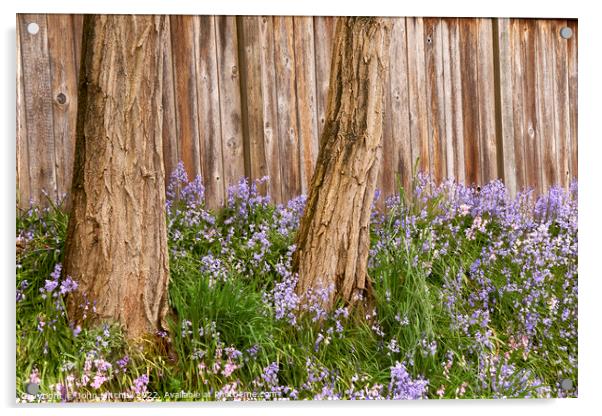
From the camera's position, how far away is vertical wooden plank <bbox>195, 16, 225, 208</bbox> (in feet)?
10.0

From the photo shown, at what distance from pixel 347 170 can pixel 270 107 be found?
0.40 meters

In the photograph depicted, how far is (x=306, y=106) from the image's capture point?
10.2 feet

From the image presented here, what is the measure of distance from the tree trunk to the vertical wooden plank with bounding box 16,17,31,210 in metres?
0.19

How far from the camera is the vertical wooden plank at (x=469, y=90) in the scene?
3182mm

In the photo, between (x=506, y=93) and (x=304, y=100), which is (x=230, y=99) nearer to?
(x=304, y=100)

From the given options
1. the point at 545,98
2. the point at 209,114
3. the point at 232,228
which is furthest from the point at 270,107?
the point at 545,98

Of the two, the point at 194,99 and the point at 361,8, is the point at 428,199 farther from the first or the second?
the point at 194,99

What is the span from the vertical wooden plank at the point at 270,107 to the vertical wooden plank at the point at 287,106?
0.02 metres

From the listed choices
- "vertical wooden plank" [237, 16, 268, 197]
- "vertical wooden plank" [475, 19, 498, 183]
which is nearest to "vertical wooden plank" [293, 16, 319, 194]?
"vertical wooden plank" [237, 16, 268, 197]

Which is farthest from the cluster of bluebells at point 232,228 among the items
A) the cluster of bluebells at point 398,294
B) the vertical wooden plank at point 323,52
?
the vertical wooden plank at point 323,52

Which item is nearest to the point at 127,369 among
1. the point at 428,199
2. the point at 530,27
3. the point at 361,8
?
the point at 428,199

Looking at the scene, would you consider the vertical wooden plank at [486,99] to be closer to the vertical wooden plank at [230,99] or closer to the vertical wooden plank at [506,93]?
the vertical wooden plank at [506,93]

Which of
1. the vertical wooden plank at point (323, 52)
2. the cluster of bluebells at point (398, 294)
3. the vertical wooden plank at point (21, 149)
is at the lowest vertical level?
the cluster of bluebells at point (398, 294)

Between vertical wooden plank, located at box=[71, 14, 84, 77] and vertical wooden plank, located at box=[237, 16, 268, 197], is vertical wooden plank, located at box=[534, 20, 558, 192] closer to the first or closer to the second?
vertical wooden plank, located at box=[237, 16, 268, 197]
